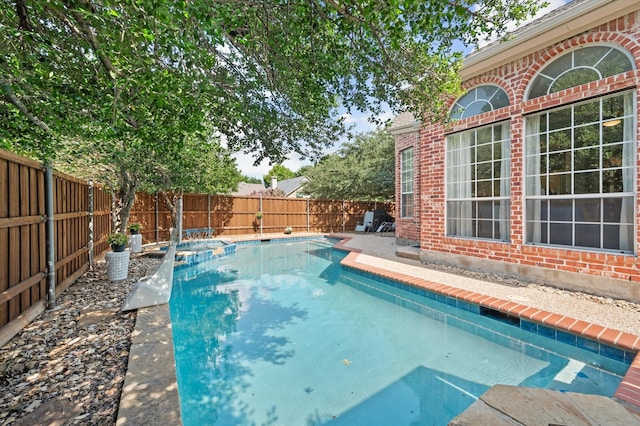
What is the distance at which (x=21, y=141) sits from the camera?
161 inches

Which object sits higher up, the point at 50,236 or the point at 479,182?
the point at 479,182

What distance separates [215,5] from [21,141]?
364cm

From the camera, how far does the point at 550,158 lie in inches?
196

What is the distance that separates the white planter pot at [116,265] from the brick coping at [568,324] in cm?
534

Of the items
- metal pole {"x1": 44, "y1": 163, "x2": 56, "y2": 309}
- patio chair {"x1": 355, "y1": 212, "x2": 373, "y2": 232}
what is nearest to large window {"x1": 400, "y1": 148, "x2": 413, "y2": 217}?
patio chair {"x1": 355, "y1": 212, "x2": 373, "y2": 232}

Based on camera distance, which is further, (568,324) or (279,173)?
(279,173)

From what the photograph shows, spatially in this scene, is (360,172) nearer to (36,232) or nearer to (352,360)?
(352,360)

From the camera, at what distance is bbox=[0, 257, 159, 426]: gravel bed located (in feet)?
6.52

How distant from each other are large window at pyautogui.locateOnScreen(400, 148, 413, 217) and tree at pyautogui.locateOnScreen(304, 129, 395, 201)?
20.3ft

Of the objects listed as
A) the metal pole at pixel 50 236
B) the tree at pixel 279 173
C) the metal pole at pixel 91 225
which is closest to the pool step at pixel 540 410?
the metal pole at pixel 50 236

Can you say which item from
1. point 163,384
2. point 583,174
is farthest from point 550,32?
point 163,384

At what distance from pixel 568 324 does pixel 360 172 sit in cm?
1370

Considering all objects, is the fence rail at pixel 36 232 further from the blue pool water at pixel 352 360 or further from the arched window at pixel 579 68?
the arched window at pixel 579 68

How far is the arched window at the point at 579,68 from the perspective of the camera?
423 cm
